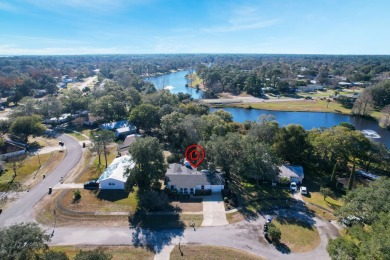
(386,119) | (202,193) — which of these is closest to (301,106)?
(386,119)

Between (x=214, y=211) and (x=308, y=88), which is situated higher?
(x=308, y=88)

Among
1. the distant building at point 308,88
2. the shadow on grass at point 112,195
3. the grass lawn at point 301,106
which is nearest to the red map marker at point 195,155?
the shadow on grass at point 112,195

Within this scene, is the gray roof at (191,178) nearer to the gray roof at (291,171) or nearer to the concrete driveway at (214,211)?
the concrete driveway at (214,211)

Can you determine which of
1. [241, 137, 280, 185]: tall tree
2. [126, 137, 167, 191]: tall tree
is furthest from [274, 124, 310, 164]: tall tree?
[126, 137, 167, 191]: tall tree

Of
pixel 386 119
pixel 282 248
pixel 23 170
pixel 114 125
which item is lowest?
pixel 23 170

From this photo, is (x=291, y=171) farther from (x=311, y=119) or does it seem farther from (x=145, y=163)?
(x=311, y=119)

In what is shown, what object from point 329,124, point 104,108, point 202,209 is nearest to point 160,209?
point 202,209

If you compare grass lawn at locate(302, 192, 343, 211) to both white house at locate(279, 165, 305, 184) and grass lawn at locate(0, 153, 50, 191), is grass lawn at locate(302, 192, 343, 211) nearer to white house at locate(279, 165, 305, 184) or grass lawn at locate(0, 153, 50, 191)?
white house at locate(279, 165, 305, 184)
